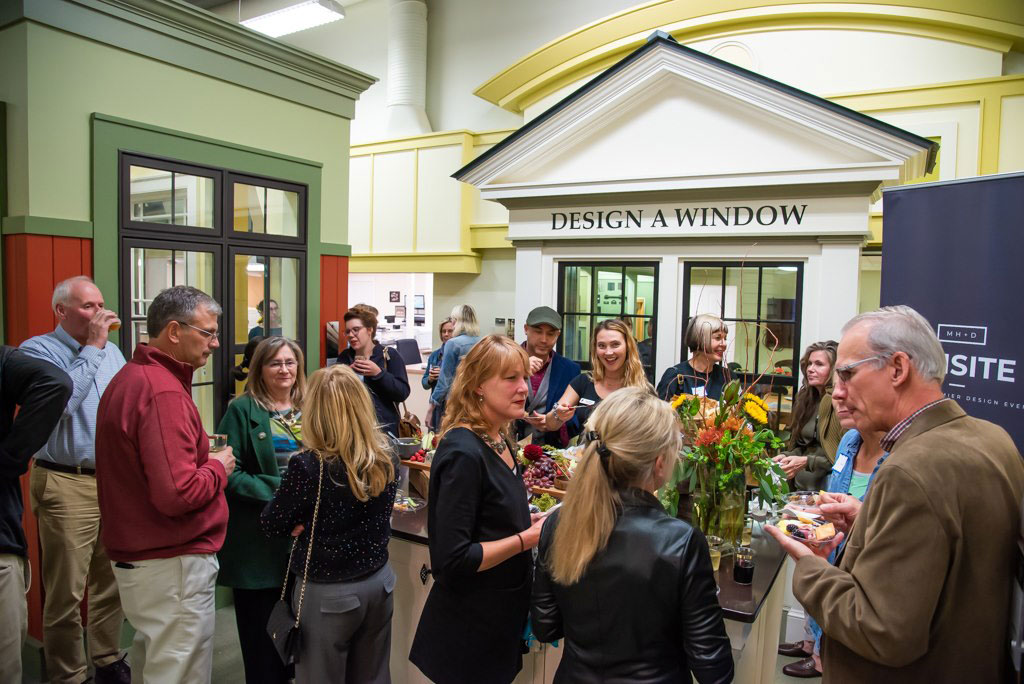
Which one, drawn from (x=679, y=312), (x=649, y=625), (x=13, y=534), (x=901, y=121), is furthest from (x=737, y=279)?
(x=13, y=534)

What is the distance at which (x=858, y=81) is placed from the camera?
719cm

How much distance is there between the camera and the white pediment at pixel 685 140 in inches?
184

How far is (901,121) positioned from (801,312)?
3.29 metres

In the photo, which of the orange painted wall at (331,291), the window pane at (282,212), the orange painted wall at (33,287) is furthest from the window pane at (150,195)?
the orange painted wall at (331,291)

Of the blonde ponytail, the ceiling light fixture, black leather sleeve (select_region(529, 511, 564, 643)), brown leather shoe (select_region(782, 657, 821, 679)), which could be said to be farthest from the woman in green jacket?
the ceiling light fixture

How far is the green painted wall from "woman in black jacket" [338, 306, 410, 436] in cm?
138

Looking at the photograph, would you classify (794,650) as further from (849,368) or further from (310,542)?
(310,542)

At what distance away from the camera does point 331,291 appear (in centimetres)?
534

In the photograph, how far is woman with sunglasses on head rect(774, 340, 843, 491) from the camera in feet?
11.7

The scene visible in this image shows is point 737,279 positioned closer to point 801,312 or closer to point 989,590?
point 801,312

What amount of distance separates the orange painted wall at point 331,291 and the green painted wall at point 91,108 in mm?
881

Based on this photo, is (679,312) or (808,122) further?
(679,312)

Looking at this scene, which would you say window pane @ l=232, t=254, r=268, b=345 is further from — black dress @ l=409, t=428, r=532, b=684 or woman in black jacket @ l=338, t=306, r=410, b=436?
black dress @ l=409, t=428, r=532, b=684

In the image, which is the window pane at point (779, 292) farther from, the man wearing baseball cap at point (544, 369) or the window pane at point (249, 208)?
the window pane at point (249, 208)
